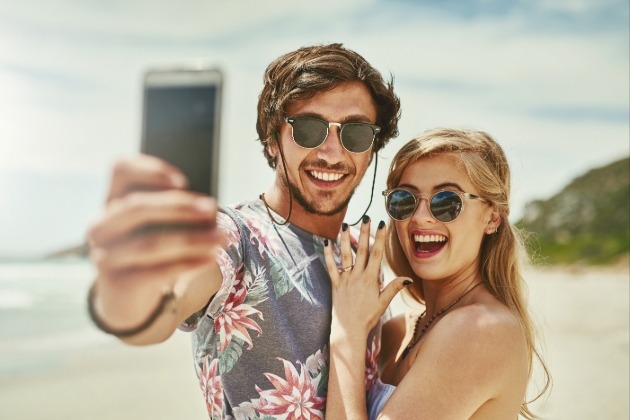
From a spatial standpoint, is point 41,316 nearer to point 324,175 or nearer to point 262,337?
point 324,175

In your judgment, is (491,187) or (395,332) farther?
(395,332)

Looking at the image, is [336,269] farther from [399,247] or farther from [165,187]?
[165,187]

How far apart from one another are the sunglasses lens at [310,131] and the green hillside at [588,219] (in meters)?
42.1

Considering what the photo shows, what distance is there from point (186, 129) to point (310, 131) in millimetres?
1808

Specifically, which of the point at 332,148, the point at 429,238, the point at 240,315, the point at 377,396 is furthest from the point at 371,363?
the point at 332,148

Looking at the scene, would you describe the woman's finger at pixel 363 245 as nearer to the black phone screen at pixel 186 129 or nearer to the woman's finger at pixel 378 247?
the woman's finger at pixel 378 247

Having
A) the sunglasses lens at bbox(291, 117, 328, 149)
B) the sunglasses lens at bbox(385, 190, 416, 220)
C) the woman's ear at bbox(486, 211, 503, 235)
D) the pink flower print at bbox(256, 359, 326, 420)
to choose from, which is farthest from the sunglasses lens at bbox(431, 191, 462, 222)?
the pink flower print at bbox(256, 359, 326, 420)

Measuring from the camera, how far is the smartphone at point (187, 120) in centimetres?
146

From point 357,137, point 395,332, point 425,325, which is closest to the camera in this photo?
point 357,137

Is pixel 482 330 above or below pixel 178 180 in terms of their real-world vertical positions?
below

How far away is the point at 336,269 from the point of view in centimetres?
303

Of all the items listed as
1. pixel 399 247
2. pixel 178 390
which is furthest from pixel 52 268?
pixel 399 247

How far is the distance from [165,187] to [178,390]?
10666 mm

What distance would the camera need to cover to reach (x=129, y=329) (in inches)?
62.2
